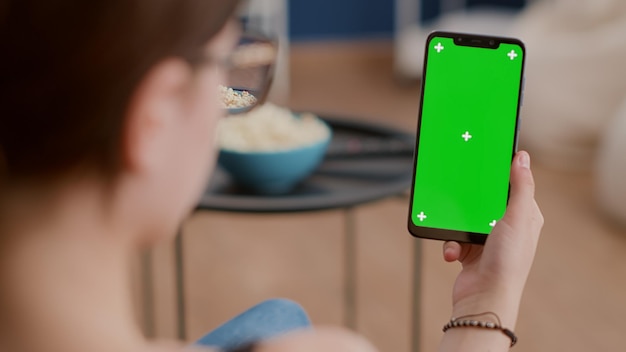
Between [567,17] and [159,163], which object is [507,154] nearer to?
[159,163]

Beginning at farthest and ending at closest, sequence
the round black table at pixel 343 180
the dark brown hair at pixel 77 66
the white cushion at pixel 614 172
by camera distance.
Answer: the white cushion at pixel 614 172
the round black table at pixel 343 180
the dark brown hair at pixel 77 66

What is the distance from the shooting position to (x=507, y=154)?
766 mm

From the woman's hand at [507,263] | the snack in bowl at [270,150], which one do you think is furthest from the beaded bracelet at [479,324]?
the snack in bowl at [270,150]

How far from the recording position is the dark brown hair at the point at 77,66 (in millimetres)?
385

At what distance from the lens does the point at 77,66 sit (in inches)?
15.4

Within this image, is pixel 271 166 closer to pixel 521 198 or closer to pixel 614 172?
pixel 521 198

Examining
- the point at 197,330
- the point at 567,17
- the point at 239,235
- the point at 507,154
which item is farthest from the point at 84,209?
the point at 567,17

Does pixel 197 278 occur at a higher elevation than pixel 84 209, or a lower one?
lower

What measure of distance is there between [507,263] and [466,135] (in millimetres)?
139

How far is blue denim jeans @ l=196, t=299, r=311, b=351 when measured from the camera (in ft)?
2.68

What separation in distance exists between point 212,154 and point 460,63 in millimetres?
379

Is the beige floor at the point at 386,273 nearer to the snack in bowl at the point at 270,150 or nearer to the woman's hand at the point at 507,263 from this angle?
the snack in bowl at the point at 270,150

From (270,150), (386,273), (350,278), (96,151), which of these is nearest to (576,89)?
(386,273)

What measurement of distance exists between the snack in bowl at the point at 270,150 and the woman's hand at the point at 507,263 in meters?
0.75
